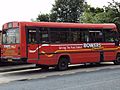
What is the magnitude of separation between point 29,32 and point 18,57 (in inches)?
55.5

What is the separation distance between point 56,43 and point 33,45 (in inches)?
62.3

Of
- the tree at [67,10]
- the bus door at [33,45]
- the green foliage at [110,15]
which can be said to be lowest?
the bus door at [33,45]

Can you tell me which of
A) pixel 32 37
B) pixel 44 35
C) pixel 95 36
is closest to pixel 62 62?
pixel 44 35

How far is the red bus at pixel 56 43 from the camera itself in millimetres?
19078

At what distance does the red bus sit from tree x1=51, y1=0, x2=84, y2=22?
32.1 meters

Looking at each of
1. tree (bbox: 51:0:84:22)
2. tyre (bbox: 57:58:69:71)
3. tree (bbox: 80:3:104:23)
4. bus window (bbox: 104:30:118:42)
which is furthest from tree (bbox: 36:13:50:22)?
tyre (bbox: 57:58:69:71)

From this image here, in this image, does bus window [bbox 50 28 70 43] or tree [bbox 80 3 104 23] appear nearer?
bus window [bbox 50 28 70 43]

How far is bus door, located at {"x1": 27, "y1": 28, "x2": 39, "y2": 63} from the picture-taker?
19.1 meters

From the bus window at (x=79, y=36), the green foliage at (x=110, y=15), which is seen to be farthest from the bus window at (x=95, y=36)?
the green foliage at (x=110, y=15)

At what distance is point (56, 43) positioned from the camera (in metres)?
20.3

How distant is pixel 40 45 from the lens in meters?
19.5

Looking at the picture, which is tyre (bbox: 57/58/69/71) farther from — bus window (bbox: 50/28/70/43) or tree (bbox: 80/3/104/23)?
tree (bbox: 80/3/104/23)

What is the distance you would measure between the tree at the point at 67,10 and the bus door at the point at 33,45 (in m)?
35.8

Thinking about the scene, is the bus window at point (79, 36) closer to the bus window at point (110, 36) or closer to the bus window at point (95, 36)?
the bus window at point (95, 36)
